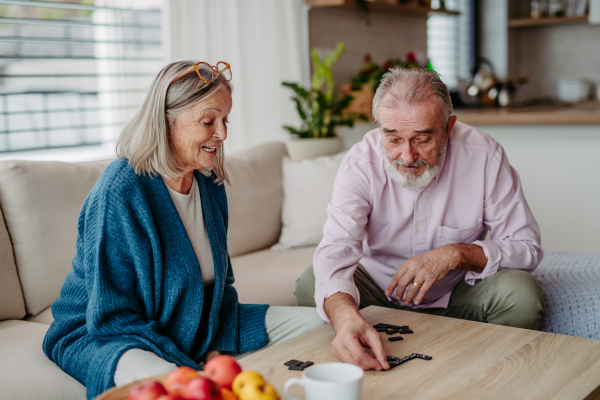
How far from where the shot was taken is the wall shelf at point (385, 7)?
385cm

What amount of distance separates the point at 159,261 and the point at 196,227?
20cm

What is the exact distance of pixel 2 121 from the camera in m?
2.68

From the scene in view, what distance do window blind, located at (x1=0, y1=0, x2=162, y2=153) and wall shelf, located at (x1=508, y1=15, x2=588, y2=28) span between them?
4.09 metres

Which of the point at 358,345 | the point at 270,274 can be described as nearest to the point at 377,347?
the point at 358,345

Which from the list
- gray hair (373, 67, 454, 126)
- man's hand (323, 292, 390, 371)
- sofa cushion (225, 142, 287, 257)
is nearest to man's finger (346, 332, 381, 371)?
man's hand (323, 292, 390, 371)

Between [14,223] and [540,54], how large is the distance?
18.9ft

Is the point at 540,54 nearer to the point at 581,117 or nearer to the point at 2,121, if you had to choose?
the point at 581,117

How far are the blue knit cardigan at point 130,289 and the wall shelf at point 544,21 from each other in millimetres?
5128

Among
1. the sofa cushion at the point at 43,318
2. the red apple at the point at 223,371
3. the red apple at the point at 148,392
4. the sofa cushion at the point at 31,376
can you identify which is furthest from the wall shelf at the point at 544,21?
the red apple at the point at 148,392

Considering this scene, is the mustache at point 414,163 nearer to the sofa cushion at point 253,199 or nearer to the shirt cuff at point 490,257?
the shirt cuff at point 490,257

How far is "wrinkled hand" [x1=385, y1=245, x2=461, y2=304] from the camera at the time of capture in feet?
5.53

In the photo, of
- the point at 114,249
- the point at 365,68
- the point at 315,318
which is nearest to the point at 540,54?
the point at 365,68

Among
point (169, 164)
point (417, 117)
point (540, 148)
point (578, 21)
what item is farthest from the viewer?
point (578, 21)

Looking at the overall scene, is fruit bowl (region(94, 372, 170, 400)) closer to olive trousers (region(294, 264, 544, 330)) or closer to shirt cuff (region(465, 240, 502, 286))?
olive trousers (region(294, 264, 544, 330))
